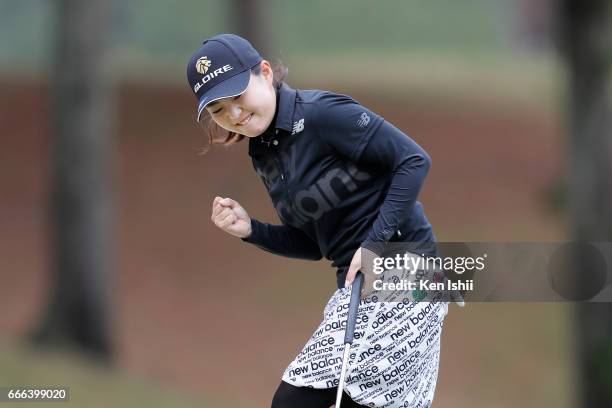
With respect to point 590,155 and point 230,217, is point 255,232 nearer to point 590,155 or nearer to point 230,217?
point 230,217

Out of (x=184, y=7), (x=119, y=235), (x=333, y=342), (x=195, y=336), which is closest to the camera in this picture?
(x=333, y=342)

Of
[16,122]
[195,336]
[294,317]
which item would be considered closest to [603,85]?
[294,317]

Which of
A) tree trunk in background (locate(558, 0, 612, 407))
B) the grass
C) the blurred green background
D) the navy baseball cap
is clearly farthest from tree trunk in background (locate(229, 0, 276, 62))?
the navy baseball cap

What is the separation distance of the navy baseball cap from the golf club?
0.74 meters

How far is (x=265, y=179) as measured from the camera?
387cm

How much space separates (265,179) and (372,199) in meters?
0.38

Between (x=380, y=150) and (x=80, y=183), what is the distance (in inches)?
347

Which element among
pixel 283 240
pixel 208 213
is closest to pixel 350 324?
pixel 283 240

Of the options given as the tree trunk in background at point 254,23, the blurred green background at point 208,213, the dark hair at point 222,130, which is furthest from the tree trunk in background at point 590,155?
the dark hair at point 222,130

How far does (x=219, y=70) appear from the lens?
11.8ft

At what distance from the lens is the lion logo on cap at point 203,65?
3604 mm

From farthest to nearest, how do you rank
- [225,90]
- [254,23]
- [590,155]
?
[254,23] < [590,155] < [225,90]

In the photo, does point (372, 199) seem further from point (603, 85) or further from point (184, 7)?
point (184, 7)

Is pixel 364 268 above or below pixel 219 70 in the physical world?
below
